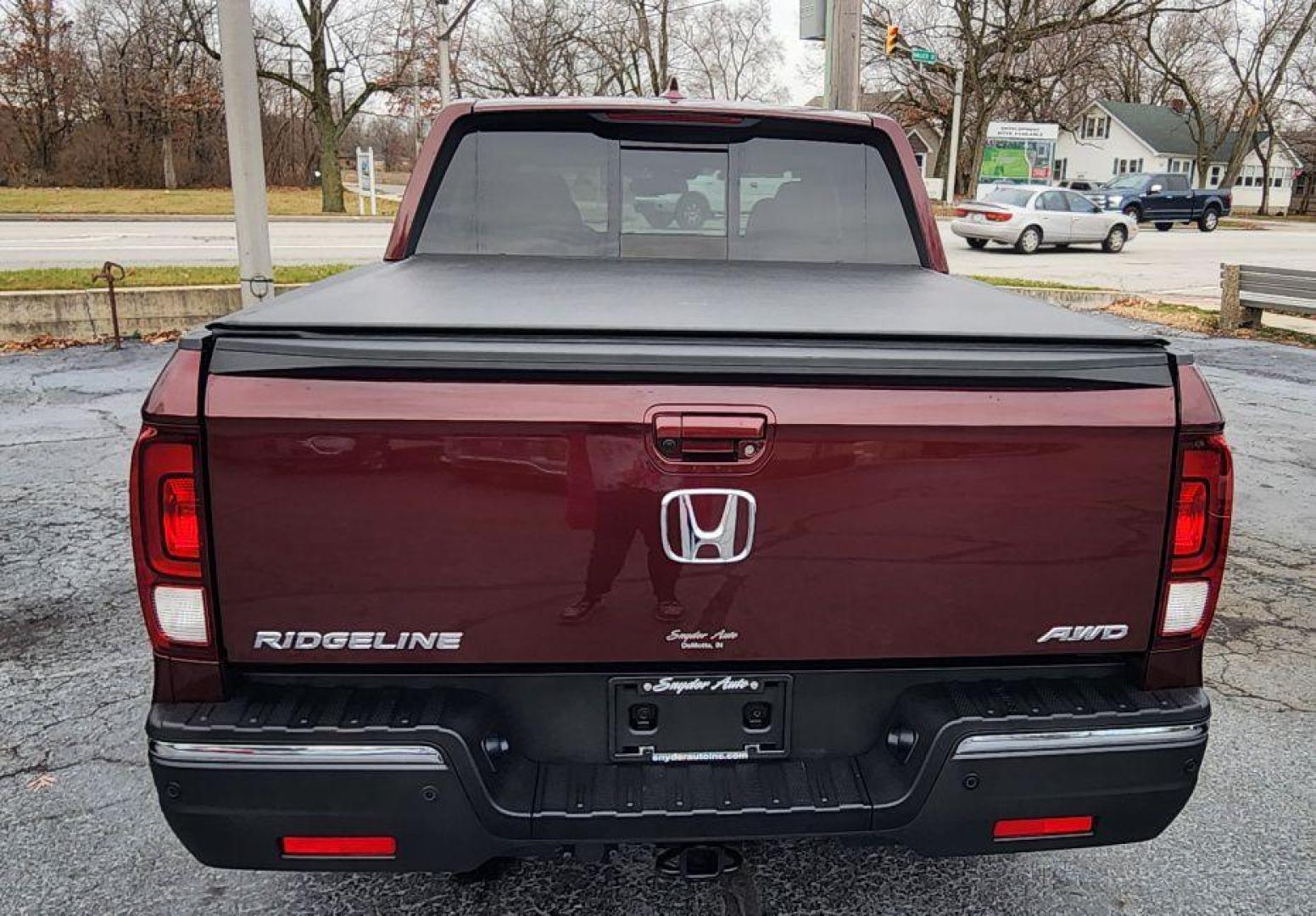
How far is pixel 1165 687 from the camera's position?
7.29 feet

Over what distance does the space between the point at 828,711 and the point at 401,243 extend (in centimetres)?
250

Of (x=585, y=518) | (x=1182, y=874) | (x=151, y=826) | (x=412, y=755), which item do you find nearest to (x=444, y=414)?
(x=585, y=518)

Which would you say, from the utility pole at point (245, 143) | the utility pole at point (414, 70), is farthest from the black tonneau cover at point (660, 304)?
the utility pole at point (414, 70)

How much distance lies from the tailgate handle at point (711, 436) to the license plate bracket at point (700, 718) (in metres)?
0.49

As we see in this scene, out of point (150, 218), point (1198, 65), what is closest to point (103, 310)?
point (150, 218)

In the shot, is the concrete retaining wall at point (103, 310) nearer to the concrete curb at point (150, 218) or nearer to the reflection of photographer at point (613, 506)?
the reflection of photographer at point (613, 506)

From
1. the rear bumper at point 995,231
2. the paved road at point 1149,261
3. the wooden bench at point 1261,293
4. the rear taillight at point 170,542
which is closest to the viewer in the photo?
the rear taillight at point 170,542

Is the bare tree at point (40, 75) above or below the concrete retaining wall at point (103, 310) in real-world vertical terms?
above

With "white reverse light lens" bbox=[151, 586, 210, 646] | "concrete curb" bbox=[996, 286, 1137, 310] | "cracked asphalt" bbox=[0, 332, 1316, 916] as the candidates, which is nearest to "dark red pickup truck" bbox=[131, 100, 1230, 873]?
"white reverse light lens" bbox=[151, 586, 210, 646]

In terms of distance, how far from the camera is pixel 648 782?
212 centimetres

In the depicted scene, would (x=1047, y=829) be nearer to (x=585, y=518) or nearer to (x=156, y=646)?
(x=585, y=518)

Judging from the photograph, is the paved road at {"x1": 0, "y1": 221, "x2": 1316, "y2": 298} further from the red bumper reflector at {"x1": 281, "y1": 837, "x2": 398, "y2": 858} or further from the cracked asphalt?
the red bumper reflector at {"x1": 281, "y1": 837, "x2": 398, "y2": 858}

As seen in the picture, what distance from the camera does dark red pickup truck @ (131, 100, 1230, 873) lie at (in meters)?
1.94

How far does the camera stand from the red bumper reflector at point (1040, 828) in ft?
6.99
